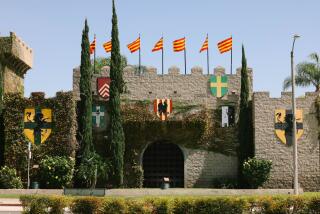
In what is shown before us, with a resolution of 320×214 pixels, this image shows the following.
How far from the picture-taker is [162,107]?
4181 centimetres

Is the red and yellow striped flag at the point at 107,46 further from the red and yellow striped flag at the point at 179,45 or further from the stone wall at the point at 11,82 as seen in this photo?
the stone wall at the point at 11,82

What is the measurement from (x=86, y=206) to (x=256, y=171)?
862 inches

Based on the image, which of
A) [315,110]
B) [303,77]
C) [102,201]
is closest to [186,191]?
[315,110]

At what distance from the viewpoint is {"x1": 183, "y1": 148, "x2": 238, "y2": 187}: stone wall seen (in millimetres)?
41500

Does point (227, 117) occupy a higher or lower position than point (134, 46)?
lower

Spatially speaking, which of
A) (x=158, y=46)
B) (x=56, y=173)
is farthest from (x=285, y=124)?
(x=56, y=173)

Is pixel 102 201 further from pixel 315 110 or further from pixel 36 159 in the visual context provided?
pixel 315 110

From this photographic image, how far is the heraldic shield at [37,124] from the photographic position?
39375 millimetres

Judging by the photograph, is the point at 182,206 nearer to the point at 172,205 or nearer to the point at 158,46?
the point at 172,205

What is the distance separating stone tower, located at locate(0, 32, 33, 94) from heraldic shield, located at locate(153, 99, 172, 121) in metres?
11.5

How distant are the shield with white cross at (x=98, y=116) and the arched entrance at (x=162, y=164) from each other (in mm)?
3964

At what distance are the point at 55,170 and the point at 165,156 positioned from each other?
8894mm

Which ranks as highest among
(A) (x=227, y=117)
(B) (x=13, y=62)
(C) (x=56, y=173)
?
(B) (x=13, y=62)

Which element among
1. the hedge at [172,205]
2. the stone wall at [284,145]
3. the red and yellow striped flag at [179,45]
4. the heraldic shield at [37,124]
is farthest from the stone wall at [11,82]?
the hedge at [172,205]
